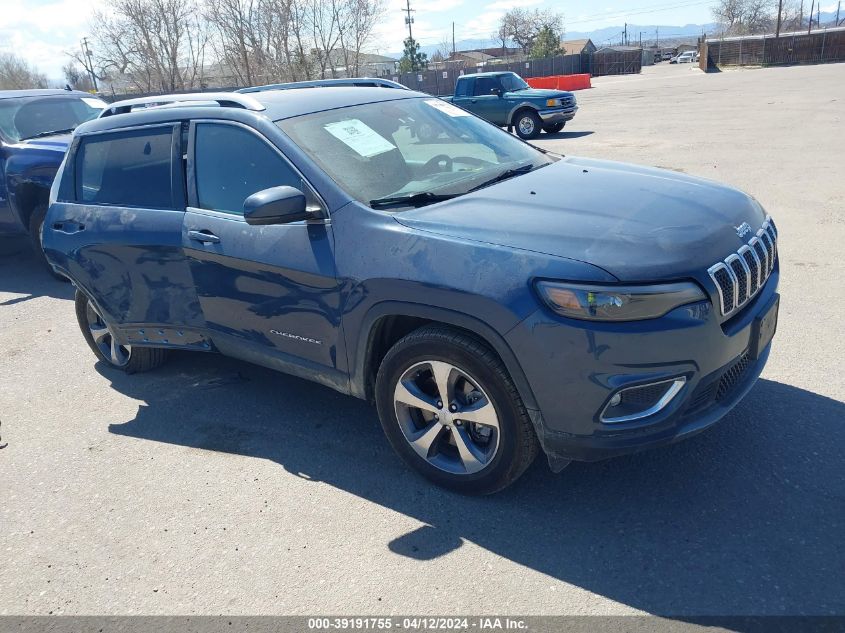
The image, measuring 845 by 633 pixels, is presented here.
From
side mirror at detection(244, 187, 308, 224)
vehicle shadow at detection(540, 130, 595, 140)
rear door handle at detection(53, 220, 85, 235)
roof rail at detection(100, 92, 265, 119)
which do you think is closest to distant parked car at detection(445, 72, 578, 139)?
vehicle shadow at detection(540, 130, 595, 140)

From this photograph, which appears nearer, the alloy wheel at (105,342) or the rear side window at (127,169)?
the rear side window at (127,169)

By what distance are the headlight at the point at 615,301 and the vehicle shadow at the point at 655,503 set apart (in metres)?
0.99

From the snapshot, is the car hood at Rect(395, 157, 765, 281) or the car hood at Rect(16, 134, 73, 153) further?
the car hood at Rect(16, 134, 73, 153)

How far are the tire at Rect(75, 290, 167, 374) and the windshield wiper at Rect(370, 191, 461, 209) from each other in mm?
2488

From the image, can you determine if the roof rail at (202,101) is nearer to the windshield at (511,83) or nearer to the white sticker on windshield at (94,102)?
the white sticker on windshield at (94,102)

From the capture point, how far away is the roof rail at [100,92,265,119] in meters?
3.74

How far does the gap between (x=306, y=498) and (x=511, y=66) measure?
56.7 meters

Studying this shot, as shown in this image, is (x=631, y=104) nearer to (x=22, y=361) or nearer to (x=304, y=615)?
(x=22, y=361)

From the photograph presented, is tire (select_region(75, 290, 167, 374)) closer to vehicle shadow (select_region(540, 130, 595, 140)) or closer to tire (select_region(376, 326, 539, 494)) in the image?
tire (select_region(376, 326, 539, 494))

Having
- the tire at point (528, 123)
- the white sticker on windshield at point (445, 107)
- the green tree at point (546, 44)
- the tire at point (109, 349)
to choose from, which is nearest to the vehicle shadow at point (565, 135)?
the tire at point (528, 123)

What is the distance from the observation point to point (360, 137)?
A: 3.68 m

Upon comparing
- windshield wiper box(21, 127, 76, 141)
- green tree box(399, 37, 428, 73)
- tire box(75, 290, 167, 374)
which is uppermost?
green tree box(399, 37, 428, 73)

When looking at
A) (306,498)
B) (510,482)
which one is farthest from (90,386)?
(510,482)

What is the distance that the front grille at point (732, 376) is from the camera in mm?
2902
